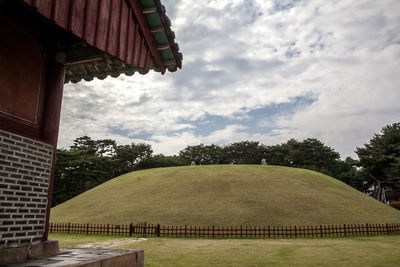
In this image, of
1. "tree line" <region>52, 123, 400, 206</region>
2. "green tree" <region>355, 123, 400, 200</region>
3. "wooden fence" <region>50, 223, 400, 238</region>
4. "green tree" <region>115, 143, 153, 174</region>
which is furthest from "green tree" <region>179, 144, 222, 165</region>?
"wooden fence" <region>50, 223, 400, 238</region>

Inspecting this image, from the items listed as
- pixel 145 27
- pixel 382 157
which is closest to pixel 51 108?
pixel 145 27

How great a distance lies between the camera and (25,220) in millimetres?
4695

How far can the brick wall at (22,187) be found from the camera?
4.34 meters

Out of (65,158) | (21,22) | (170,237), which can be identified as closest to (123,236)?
(170,237)

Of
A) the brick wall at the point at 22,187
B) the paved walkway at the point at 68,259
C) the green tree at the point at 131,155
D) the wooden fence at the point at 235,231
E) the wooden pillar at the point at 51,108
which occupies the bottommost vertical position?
the wooden fence at the point at 235,231

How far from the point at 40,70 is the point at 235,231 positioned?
1710 cm

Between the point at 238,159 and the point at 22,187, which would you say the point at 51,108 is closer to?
the point at 22,187

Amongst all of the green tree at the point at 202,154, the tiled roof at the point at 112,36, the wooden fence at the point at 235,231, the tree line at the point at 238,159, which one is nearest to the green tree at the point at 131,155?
the tree line at the point at 238,159

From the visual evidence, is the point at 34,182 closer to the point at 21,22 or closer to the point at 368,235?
the point at 21,22

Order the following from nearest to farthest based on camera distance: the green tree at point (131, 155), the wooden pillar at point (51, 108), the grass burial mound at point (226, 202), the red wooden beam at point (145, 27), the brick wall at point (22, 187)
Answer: the brick wall at point (22, 187) < the red wooden beam at point (145, 27) < the wooden pillar at point (51, 108) < the grass burial mound at point (226, 202) < the green tree at point (131, 155)

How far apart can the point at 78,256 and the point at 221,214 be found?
18561mm

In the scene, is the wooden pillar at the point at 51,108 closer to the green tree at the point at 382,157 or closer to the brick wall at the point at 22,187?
the brick wall at the point at 22,187

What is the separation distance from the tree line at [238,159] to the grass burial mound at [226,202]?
17.5 m

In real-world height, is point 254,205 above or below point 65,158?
below
